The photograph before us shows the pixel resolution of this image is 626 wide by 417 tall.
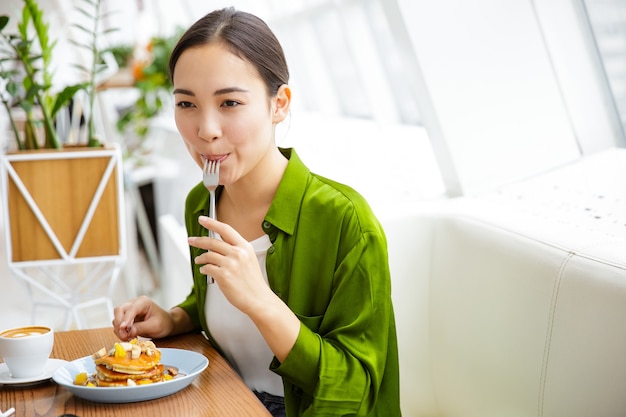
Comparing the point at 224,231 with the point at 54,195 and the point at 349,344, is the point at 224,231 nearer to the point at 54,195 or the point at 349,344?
the point at 349,344

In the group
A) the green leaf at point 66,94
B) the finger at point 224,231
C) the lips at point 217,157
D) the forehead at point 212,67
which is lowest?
the finger at point 224,231

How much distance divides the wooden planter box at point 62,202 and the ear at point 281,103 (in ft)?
4.57

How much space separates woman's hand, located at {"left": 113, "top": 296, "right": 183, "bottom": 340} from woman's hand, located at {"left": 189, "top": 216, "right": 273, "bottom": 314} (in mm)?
362

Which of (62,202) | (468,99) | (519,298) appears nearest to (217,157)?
(519,298)

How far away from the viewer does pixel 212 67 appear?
1.28m

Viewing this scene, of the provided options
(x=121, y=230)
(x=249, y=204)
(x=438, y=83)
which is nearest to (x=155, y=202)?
(x=121, y=230)

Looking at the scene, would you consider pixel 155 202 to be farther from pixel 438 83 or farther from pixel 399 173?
pixel 438 83

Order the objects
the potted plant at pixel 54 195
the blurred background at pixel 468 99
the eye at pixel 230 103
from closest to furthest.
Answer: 1. the eye at pixel 230 103
2. the blurred background at pixel 468 99
3. the potted plant at pixel 54 195

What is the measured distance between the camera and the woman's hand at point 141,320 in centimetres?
142

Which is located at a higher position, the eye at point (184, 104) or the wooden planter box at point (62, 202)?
the wooden planter box at point (62, 202)

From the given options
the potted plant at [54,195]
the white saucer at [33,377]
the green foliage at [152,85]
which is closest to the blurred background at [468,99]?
the potted plant at [54,195]

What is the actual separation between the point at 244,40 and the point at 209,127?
0.61ft

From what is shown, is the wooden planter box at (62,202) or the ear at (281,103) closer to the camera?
the ear at (281,103)

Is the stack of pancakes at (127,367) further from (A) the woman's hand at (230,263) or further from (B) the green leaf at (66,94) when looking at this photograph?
(B) the green leaf at (66,94)
